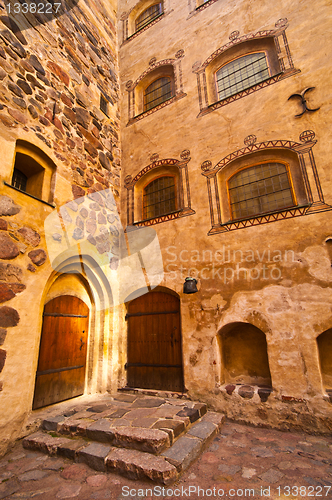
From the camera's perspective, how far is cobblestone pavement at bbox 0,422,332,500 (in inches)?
90.7

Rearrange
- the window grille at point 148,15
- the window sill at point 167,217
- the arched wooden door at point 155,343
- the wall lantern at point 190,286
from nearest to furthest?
the wall lantern at point 190,286, the arched wooden door at point 155,343, the window sill at point 167,217, the window grille at point 148,15

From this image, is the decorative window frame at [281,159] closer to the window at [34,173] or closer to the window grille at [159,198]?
the window grille at [159,198]

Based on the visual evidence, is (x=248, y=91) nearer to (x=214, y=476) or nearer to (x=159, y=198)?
(x=159, y=198)

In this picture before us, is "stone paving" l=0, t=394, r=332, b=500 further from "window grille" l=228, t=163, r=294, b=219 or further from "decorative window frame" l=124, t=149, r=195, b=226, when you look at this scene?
"decorative window frame" l=124, t=149, r=195, b=226

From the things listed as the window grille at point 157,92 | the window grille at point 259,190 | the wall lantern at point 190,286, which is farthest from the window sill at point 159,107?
the wall lantern at point 190,286

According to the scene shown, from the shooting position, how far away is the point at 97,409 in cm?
393

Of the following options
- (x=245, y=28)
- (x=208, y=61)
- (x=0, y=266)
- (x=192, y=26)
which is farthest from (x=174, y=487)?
(x=192, y=26)

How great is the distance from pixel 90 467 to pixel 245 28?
8356mm

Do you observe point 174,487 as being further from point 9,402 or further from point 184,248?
point 184,248

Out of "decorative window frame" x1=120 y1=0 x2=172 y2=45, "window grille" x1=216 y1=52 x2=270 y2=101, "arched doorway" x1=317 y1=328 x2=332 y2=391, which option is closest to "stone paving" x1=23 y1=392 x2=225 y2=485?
"arched doorway" x1=317 y1=328 x2=332 y2=391

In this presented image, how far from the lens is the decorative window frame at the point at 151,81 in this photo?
6350 mm

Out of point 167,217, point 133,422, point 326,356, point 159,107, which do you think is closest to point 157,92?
point 159,107

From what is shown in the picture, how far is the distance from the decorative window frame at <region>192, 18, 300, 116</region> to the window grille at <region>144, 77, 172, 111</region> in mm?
949

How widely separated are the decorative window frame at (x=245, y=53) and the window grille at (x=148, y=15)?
3456mm
